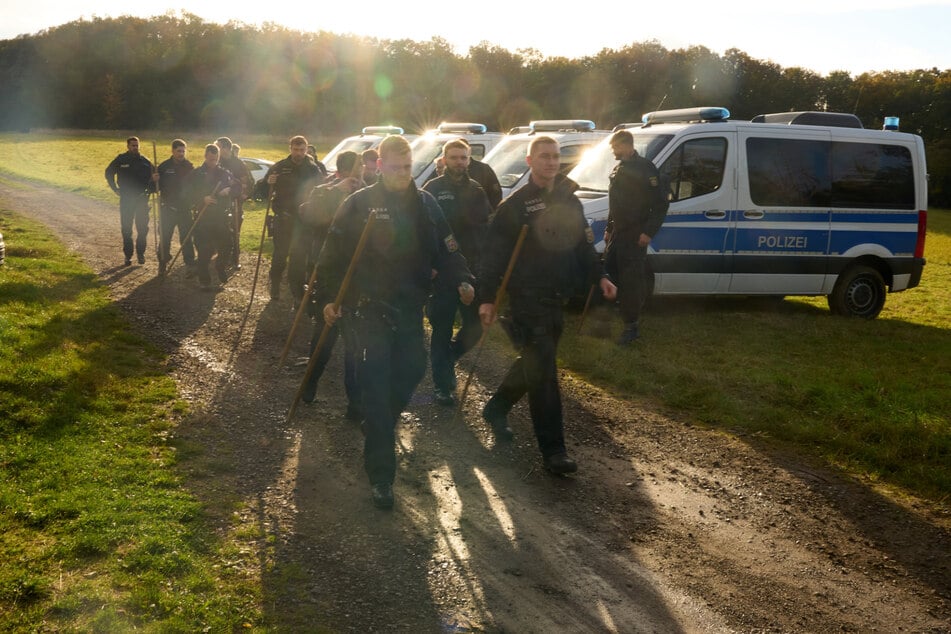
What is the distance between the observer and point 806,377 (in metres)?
8.77

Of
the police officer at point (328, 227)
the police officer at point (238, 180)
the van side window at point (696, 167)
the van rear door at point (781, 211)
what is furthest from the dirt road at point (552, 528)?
the police officer at point (238, 180)

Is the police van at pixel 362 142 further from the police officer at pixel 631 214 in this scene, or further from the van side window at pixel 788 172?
the police officer at pixel 631 214

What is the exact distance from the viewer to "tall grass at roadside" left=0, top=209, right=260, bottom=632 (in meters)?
4.11

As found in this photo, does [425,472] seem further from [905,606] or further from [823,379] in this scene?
[823,379]

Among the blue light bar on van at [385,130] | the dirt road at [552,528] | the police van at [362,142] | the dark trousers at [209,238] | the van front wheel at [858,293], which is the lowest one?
the dirt road at [552,528]

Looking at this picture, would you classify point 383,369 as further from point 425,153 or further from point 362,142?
point 362,142

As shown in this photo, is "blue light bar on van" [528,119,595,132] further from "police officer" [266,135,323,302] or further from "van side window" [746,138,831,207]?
"police officer" [266,135,323,302]

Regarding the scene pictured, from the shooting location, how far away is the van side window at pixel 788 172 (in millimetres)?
11383

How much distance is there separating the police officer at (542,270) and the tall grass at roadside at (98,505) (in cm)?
231

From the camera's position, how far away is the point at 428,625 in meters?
4.14

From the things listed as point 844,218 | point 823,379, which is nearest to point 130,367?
point 823,379

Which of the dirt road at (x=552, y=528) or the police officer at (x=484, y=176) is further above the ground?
the police officer at (x=484, y=176)

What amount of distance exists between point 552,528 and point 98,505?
259cm

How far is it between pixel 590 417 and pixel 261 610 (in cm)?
390
